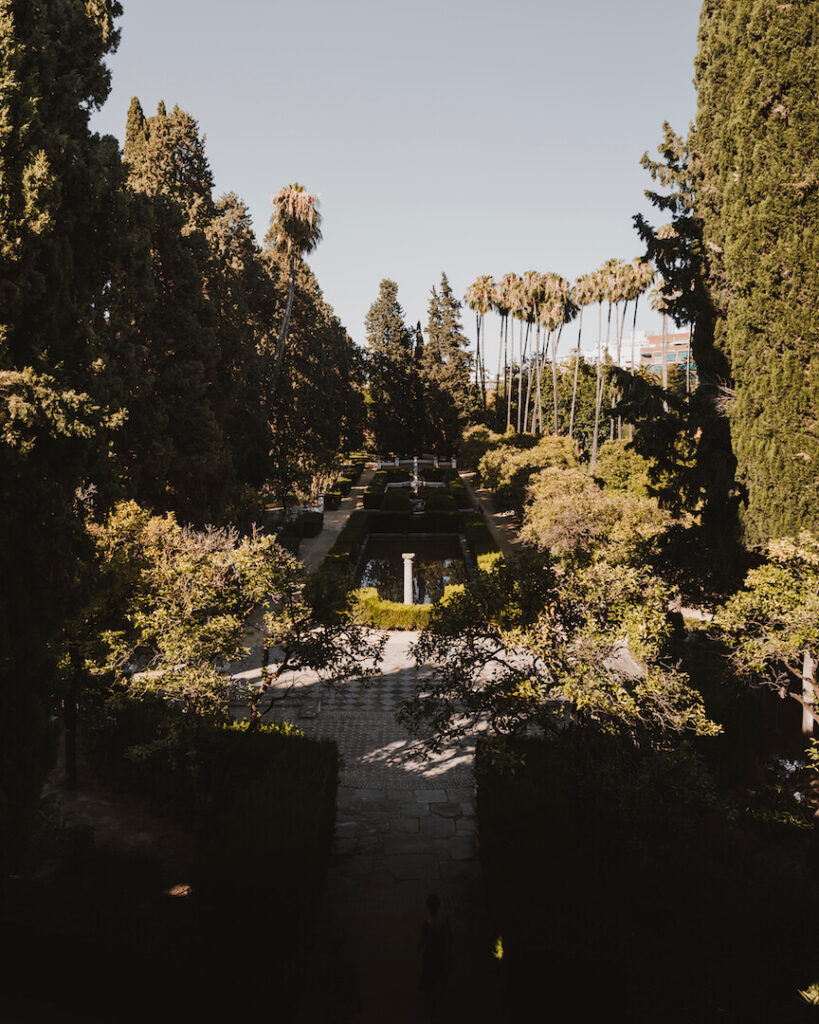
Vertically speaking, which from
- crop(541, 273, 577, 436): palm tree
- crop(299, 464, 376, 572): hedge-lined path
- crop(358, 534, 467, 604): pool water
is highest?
crop(541, 273, 577, 436): palm tree

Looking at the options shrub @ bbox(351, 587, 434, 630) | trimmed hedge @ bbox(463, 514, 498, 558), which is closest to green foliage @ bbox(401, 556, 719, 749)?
shrub @ bbox(351, 587, 434, 630)

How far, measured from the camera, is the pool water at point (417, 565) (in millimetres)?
23266

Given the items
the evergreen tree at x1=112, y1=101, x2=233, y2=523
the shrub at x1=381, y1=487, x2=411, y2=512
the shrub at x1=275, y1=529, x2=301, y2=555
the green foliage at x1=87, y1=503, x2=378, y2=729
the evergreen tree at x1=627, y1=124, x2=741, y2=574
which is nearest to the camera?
the green foliage at x1=87, y1=503, x2=378, y2=729

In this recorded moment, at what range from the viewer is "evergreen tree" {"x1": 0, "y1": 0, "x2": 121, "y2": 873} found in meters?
6.86

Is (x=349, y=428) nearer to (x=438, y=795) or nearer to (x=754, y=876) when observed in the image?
(x=438, y=795)

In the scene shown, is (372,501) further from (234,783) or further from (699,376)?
(234,783)

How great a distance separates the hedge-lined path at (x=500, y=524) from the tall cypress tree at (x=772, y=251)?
10.8 metres

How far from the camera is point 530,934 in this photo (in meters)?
5.98

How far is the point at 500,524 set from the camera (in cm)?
3266

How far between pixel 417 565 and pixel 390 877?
742 inches

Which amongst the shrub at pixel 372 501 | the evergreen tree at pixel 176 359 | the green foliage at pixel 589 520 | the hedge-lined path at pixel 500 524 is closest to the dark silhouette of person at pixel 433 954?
the green foliage at pixel 589 520

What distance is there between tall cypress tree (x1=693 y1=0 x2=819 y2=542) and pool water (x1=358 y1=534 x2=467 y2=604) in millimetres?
12508

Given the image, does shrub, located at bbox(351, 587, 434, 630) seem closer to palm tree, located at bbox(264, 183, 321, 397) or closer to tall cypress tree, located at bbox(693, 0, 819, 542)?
tall cypress tree, located at bbox(693, 0, 819, 542)

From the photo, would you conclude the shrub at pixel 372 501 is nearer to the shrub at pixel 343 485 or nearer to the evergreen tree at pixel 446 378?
the shrub at pixel 343 485
